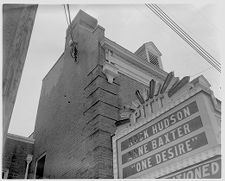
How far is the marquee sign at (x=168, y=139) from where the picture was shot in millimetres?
4008

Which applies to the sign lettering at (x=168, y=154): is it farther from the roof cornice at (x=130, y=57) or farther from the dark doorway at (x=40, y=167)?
the dark doorway at (x=40, y=167)

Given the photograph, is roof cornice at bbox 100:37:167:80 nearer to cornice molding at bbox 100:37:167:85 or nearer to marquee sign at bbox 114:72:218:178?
cornice molding at bbox 100:37:167:85

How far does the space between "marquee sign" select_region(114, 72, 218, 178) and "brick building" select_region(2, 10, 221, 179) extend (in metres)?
0.45

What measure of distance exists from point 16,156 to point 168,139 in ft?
31.3

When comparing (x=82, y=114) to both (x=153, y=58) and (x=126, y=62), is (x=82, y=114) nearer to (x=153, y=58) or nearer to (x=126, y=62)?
(x=126, y=62)

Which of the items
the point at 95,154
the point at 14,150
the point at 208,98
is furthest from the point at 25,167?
the point at 208,98

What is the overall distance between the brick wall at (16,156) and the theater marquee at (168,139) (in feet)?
25.6

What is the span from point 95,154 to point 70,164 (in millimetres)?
1726

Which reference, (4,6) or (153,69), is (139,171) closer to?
(4,6)

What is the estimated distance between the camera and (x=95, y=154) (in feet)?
23.5

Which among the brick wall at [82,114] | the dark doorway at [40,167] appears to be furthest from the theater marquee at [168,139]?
the dark doorway at [40,167]

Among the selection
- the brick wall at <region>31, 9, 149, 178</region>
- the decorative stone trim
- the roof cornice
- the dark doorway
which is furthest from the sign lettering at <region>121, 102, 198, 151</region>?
the dark doorway

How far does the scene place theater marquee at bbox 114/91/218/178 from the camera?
400cm

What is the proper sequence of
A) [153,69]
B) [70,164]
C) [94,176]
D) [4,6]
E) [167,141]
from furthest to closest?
[153,69] → [70,164] → [94,176] → [167,141] → [4,6]
